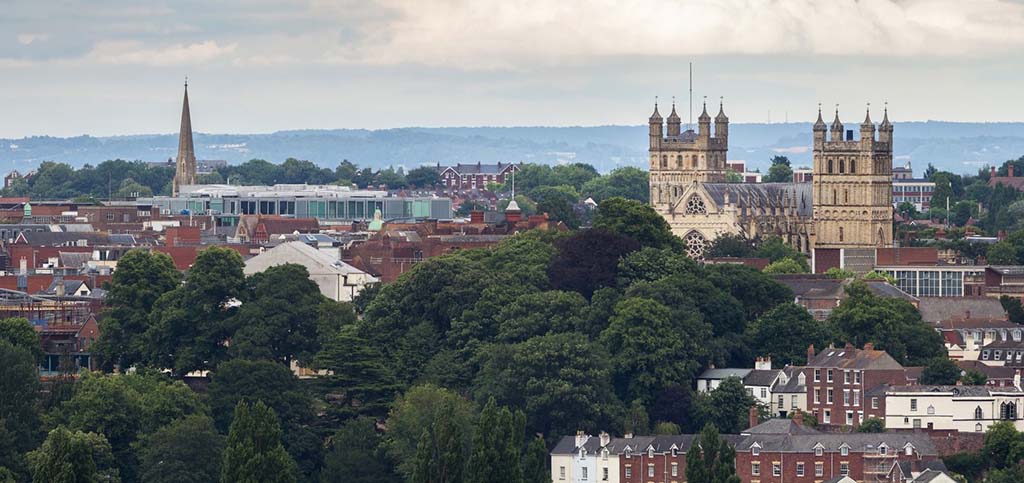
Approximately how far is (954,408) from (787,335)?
11.9m

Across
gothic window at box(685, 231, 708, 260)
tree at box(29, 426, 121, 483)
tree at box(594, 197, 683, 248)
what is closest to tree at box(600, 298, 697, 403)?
tree at box(594, 197, 683, 248)

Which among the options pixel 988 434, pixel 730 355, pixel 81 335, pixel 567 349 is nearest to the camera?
pixel 988 434

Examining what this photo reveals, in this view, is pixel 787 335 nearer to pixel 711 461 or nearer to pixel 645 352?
pixel 645 352

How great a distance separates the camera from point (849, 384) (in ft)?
321

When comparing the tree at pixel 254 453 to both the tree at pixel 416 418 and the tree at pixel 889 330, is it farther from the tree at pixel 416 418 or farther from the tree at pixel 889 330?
the tree at pixel 889 330

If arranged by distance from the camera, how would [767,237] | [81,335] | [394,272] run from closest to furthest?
[81,335] < [394,272] < [767,237]

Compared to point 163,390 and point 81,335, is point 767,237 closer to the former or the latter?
point 81,335

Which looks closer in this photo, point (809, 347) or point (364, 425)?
point (364, 425)

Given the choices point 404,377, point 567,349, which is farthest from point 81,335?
point 567,349

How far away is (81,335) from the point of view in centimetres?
11119

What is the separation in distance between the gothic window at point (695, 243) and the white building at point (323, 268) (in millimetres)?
26554

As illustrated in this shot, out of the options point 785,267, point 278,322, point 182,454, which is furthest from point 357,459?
point 785,267

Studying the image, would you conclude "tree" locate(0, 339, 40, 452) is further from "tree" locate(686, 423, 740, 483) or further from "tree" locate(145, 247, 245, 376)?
"tree" locate(686, 423, 740, 483)

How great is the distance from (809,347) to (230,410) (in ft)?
64.1
